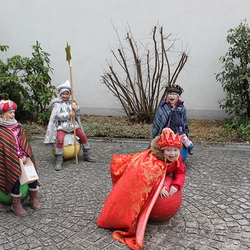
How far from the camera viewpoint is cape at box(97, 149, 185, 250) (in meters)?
2.93

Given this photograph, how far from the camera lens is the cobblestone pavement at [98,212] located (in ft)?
9.81

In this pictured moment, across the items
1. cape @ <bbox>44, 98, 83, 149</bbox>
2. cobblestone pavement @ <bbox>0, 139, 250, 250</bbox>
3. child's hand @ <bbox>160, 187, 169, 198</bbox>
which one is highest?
cape @ <bbox>44, 98, 83, 149</bbox>

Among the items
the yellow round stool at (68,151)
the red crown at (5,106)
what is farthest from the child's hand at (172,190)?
the yellow round stool at (68,151)

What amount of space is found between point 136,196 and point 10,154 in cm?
158

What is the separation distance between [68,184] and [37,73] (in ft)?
16.6

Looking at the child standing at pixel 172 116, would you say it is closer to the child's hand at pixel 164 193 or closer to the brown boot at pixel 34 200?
the child's hand at pixel 164 193

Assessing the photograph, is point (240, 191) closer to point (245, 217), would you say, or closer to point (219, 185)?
point (219, 185)

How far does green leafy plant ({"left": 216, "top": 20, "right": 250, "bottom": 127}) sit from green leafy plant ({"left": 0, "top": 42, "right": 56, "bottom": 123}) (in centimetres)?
488

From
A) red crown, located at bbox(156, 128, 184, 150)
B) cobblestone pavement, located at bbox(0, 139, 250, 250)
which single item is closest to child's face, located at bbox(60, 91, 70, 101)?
cobblestone pavement, located at bbox(0, 139, 250, 250)

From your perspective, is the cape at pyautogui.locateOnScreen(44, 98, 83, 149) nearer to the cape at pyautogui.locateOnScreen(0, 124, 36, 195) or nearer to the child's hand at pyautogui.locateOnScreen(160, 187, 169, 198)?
the cape at pyautogui.locateOnScreen(0, 124, 36, 195)

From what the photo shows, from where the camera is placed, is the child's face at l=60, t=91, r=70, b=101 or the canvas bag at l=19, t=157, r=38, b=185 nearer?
the canvas bag at l=19, t=157, r=38, b=185

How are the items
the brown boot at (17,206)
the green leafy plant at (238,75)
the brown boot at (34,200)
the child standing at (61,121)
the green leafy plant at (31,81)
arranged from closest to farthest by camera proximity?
the brown boot at (17,206) → the brown boot at (34,200) → the child standing at (61,121) → the green leafy plant at (238,75) → the green leafy plant at (31,81)

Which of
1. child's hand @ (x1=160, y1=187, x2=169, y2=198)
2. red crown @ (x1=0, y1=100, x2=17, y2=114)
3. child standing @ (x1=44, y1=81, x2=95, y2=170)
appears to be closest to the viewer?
child's hand @ (x1=160, y1=187, x2=169, y2=198)

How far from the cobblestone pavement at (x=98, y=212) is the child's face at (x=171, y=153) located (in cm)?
83
